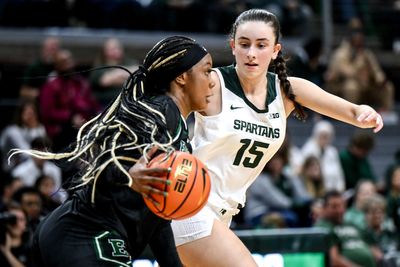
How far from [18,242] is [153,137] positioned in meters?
4.82

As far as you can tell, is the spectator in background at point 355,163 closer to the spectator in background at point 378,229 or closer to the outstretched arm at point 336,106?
the spectator in background at point 378,229

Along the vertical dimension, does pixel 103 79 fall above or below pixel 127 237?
below

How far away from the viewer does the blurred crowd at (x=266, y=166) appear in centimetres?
1098

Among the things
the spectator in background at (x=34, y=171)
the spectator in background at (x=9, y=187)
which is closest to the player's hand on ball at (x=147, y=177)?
the spectator in background at (x=9, y=187)

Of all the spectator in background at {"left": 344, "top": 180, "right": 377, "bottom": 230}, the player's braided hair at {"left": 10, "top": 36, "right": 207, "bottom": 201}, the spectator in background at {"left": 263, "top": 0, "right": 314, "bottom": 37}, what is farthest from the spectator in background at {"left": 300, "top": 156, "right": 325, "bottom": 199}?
the player's braided hair at {"left": 10, "top": 36, "right": 207, "bottom": 201}

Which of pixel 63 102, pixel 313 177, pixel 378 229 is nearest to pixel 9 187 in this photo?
pixel 63 102

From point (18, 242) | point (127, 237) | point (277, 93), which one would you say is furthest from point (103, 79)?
point (127, 237)

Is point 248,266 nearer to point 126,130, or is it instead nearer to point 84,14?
point 126,130

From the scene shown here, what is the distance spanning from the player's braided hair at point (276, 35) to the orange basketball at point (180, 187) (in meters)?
1.74

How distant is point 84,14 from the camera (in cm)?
1661

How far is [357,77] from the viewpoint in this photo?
1633cm

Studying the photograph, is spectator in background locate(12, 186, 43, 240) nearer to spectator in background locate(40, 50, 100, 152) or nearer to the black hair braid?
spectator in background locate(40, 50, 100, 152)

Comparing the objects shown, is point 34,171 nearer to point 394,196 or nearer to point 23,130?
point 23,130

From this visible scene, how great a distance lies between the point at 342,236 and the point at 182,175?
706 cm
